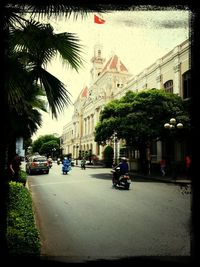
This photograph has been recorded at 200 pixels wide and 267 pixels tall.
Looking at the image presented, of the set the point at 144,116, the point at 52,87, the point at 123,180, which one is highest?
the point at 144,116

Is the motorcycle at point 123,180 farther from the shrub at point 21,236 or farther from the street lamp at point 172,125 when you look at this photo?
the shrub at point 21,236

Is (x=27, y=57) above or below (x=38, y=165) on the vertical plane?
above

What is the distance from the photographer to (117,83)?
47.2 m

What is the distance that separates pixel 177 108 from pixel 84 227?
16498mm

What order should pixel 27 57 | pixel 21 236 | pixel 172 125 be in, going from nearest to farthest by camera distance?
pixel 21 236 < pixel 27 57 < pixel 172 125

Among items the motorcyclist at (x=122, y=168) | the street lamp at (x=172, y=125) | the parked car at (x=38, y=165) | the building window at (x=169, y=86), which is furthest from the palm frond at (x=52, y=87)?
the building window at (x=169, y=86)

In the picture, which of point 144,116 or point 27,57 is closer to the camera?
point 27,57

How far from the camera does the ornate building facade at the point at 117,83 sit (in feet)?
79.6

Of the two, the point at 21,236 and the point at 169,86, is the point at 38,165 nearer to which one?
the point at 169,86

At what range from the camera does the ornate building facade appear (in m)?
24.2

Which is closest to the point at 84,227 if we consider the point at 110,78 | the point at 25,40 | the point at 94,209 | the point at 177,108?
the point at 94,209

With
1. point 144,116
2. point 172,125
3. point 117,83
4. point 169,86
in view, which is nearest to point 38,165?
point 144,116

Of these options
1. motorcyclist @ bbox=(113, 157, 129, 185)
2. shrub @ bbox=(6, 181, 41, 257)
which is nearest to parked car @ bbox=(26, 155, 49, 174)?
motorcyclist @ bbox=(113, 157, 129, 185)

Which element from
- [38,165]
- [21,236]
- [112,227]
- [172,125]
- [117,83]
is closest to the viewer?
[21,236]
